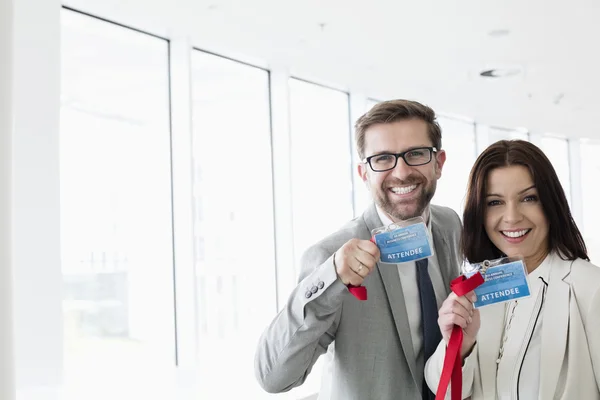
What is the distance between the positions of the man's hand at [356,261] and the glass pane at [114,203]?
3329 millimetres

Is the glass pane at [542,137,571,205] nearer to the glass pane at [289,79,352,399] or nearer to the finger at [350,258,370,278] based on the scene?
the glass pane at [289,79,352,399]

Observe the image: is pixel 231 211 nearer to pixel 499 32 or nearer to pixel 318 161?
pixel 318 161

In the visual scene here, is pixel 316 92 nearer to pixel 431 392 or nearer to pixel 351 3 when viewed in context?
pixel 351 3

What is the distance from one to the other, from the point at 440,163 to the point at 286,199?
172 inches

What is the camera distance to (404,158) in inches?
64.5

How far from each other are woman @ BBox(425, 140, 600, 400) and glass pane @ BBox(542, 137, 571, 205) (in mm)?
10449

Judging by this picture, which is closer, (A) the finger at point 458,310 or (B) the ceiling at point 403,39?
(A) the finger at point 458,310

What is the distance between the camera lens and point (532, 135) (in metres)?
11.0

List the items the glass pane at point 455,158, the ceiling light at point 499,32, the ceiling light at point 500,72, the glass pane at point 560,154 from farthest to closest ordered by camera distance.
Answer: the glass pane at point 560,154, the glass pane at point 455,158, the ceiling light at point 500,72, the ceiling light at point 499,32

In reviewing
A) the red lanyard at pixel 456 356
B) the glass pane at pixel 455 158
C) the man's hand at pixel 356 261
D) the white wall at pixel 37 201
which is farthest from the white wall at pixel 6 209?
the glass pane at pixel 455 158

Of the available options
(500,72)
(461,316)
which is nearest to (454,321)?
(461,316)

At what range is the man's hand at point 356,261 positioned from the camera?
4.62 feet

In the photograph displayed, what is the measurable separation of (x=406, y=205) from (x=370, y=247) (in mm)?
264

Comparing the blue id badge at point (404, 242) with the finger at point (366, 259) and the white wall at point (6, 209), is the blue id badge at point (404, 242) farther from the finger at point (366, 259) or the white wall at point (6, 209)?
the white wall at point (6, 209)
